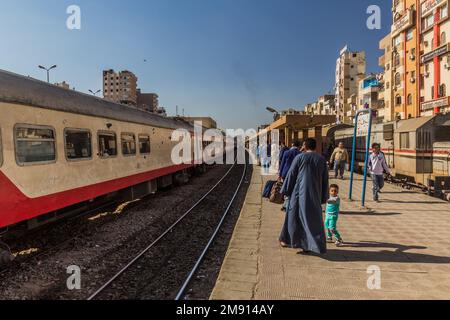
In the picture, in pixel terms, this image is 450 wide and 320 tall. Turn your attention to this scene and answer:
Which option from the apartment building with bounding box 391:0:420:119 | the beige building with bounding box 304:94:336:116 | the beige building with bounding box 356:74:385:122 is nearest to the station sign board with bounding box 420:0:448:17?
the apartment building with bounding box 391:0:420:119

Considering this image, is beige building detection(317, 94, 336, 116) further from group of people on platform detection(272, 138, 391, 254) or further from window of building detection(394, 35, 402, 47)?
group of people on platform detection(272, 138, 391, 254)

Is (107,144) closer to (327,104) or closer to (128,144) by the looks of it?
(128,144)

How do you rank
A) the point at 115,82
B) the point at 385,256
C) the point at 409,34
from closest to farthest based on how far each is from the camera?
1. the point at 385,256
2. the point at 409,34
3. the point at 115,82

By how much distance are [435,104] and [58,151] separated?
3227 centimetres

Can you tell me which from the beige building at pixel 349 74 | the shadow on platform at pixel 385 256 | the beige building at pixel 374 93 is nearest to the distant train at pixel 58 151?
the shadow on platform at pixel 385 256

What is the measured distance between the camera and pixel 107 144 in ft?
30.1

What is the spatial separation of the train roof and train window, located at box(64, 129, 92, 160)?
445mm

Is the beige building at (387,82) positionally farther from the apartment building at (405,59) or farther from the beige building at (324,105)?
the beige building at (324,105)

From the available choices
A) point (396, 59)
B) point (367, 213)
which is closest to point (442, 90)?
point (396, 59)

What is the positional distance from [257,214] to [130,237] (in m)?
3.12

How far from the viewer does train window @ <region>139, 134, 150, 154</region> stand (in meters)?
11.6
